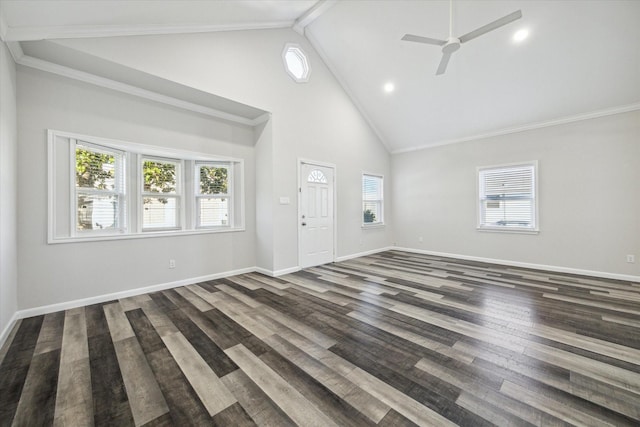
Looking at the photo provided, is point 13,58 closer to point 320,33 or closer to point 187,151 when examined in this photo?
point 187,151

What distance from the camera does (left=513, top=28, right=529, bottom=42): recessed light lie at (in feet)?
12.5

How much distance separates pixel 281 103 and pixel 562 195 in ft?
18.2

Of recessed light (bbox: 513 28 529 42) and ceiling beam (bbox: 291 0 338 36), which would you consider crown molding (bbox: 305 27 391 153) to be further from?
recessed light (bbox: 513 28 529 42)

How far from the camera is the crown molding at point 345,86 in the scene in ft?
17.5

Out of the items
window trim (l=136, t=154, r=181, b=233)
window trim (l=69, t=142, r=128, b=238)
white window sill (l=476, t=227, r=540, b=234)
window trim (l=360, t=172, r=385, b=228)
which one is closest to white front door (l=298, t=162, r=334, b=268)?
window trim (l=360, t=172, r=385, b=228)

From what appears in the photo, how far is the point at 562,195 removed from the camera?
4.86 metres

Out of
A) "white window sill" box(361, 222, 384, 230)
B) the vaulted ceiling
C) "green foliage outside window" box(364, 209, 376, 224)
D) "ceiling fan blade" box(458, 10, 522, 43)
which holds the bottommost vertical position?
"white window sill" box(361, 222, 384, 230)

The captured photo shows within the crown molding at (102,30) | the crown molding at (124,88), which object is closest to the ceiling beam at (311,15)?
the crown molding at (102,30)

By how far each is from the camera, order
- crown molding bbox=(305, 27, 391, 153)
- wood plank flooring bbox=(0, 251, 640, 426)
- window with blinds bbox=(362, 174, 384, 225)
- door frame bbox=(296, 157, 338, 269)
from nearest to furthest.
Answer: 1. wood plank flooring bbox=(0, 251, 640, 426)
2. door frame bbox=(296, 157, 338, 269)
3. crown molding bbox=(305, 27, 391, 153)
4. window with blinds bbox=(362, 174, 384, 225)

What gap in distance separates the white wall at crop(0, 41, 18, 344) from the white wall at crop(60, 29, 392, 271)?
0.72 m

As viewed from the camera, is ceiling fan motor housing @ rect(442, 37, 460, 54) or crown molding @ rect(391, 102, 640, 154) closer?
ceiling fan motor housing @ rect(442, 37, 460, 54)

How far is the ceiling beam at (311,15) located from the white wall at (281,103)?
0.57ft

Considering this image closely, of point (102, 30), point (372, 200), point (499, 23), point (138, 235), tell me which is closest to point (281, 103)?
point (102, 30)

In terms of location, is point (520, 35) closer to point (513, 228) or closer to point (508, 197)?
point (508, 197)
